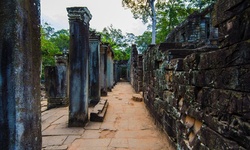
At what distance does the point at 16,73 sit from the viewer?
1.51 metres

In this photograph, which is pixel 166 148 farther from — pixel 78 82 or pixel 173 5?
pixel 173 5

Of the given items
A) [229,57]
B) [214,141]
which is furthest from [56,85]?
[229,57]

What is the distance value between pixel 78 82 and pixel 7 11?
2.95m

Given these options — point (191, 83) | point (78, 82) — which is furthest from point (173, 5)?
point (191, 83)

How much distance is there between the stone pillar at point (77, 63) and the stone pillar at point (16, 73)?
2627 millimetres

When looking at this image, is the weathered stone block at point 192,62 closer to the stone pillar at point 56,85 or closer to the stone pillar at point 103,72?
the stone pillar at point 56,85

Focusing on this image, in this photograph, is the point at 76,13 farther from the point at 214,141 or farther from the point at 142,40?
the point at 142,40

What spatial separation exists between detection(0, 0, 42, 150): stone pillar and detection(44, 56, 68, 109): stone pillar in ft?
17.6

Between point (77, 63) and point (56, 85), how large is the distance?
2987mm

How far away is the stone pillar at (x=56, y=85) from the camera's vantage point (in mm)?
6766

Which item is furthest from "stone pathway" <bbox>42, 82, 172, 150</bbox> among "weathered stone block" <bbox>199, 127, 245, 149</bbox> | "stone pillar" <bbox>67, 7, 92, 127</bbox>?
"weathered stone block" <bbox>199, 127, 245, 149</bbox>

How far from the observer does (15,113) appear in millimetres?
1519

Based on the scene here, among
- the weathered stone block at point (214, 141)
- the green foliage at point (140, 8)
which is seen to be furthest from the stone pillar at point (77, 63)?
Result: the green foliage at point (140, 8)

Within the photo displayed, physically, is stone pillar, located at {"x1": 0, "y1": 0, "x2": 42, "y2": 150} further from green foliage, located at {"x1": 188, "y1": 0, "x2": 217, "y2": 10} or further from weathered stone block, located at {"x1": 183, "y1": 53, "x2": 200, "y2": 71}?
green foliage, located at {"x1": 188, "y1": 0, "x2": 217, "y2": 10}
